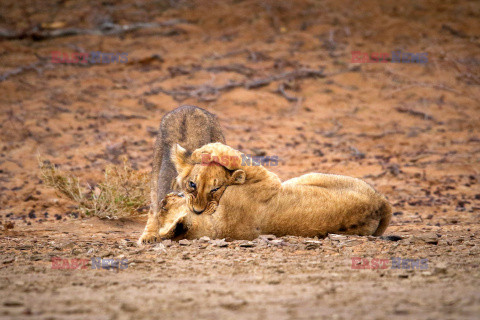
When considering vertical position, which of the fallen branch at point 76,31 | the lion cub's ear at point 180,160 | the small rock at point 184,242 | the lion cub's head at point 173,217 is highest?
the fallen branch at point 76,31

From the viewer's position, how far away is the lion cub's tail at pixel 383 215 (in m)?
5.84

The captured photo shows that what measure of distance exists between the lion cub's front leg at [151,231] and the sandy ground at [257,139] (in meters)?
0.23

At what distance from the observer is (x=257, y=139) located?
1238 cm

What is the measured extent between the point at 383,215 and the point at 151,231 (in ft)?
8.38

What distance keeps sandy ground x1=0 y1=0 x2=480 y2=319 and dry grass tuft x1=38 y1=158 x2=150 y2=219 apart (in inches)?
8.0

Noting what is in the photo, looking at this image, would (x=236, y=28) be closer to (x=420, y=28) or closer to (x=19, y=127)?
(x=420, y=28)

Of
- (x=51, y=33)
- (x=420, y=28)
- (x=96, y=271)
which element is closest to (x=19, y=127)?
(x=51, y=33)

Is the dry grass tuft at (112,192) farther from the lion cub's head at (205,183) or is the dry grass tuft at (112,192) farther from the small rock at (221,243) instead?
the small rock at (221,243)

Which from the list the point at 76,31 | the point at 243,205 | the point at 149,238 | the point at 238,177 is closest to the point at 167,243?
the point at 149,238

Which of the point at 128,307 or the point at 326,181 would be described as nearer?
the point at 128,307

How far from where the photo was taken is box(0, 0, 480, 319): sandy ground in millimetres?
3363

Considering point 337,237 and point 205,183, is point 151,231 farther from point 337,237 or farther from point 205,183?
point 337,237

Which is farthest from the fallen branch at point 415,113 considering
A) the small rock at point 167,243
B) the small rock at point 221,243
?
the small rock at point 167,243

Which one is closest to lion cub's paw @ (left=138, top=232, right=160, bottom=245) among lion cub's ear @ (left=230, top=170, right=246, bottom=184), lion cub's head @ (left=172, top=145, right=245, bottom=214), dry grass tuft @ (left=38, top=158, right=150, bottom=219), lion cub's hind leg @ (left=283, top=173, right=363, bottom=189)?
lion cub's head @ (left=172, top=145, right=245, bottom=214)
